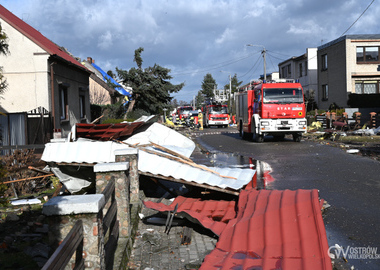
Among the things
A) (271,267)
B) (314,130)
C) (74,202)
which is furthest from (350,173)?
(314,130)

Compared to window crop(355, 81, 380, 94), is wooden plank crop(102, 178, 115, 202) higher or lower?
lower

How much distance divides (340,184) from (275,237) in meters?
4.94

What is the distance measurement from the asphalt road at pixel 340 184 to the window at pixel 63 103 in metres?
8.02

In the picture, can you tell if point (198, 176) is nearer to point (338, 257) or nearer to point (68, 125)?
point (338, 257)

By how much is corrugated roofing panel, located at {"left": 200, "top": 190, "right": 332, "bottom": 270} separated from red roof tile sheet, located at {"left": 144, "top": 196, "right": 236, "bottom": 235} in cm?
27

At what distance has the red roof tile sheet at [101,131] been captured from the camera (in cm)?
934

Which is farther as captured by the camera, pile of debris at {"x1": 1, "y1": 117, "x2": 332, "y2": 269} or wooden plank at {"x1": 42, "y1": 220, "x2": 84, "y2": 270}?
pile of debris at {"x1": 1, "y1": 117, "x2": 332, "y2": 269}

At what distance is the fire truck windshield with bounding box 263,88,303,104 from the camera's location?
19.9 meters

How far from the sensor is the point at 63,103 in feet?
61.1

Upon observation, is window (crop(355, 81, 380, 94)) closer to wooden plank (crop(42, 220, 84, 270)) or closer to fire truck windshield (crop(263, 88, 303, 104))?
fire truck windshield (crop(263, 88, 303, 104))

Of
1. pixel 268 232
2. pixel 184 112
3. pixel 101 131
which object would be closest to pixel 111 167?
pixel 268 232

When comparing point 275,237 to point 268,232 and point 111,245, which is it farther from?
point 111,245

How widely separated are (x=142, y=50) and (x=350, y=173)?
28.1 meters

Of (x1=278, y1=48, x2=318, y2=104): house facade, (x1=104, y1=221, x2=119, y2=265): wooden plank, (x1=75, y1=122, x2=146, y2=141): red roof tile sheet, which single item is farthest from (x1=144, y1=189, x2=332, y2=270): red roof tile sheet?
(x1=278, y1=48, x2=318, y2=104): house facade
